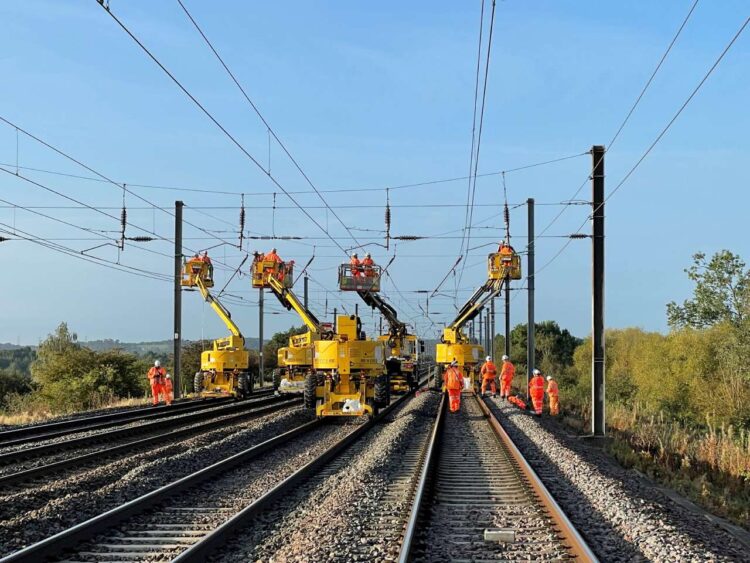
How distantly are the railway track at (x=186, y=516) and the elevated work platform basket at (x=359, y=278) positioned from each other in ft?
59.5

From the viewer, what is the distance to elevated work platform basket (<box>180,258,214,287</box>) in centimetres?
3612

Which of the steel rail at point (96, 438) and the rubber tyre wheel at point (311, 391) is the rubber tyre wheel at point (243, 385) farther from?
the rubber tyre wheel at point (311, 391)

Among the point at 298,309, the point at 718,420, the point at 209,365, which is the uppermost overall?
the point at 298,309

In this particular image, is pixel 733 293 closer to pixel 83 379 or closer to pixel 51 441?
pixel 83 379

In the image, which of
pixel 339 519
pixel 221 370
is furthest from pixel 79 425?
pixel 339 519

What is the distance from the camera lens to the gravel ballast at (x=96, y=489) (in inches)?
342

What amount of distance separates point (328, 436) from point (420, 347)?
22399mm

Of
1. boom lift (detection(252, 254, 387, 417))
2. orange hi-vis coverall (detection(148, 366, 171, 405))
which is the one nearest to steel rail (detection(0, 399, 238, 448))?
orange hi-vis coverall (detection(148, 366, 171, 405))

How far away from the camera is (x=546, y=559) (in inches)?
292

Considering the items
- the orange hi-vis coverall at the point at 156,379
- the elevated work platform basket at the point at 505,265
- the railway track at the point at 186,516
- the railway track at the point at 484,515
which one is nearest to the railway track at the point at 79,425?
the orange hi-vis coverall at the point at 156,379

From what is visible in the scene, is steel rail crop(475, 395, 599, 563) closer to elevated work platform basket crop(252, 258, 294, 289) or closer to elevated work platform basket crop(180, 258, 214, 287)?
elevated work platform basket crop(252, 258, 294, 289)

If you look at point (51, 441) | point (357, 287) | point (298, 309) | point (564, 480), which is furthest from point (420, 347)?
point (564, 480)

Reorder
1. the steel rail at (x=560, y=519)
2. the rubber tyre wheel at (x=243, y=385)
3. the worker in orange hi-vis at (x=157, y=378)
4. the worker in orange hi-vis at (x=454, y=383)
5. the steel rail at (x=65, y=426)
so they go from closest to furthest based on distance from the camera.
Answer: the steel rail at (x=560, y=519)
the steel rail at (x=65, y=426)
the worker in orange hi-vis at (x=454, y=383)
the worker in orange hi-vis at (x=157, y=378)
the rubber tyre wheel at (x=243, y=385)

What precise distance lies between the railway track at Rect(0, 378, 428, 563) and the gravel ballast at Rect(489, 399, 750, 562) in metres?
3.91
